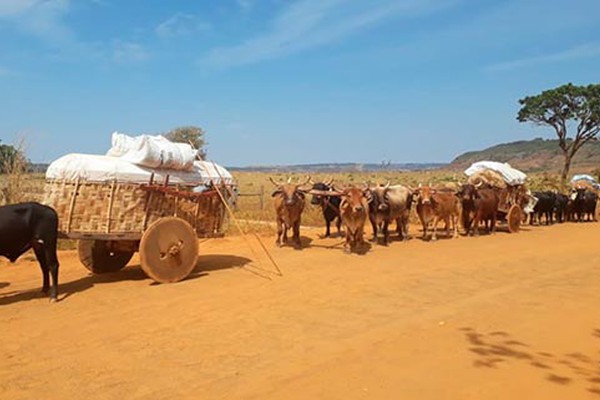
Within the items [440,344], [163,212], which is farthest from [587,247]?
[163,212]

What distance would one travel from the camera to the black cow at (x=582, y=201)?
21797 millimetres

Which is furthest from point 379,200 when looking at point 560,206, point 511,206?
point 560,206

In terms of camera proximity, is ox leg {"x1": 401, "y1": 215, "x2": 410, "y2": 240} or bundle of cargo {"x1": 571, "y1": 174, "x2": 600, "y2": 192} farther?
bundle of cargo {"x1": 571, "y1": 174, "x2": 600, "y2": 192}

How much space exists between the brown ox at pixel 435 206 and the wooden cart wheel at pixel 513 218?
237 centimetres

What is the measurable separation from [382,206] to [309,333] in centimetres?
773

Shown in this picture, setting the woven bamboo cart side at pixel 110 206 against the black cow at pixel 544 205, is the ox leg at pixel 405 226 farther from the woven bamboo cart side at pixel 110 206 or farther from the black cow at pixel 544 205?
the black cow at pixel 544 205

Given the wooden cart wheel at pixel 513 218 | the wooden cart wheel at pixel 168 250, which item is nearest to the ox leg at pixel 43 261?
the wooden cart wheel at pixel 168 250

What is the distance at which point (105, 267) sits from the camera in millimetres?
9492

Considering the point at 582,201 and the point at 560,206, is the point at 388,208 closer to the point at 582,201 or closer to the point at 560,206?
the point at 560,206

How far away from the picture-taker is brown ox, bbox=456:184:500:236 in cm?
1599

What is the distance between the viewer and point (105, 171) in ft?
→ 26.0

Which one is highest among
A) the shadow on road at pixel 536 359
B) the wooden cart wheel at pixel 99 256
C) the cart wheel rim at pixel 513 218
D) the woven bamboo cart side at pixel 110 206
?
the woven bamboo cart side at pixel 110 206

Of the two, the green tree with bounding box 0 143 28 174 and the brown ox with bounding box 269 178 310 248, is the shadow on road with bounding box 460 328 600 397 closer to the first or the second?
the brown ox with bounding box 269 178 310 248

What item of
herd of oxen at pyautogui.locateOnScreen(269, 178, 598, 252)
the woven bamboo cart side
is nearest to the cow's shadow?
the woven bamboo cart side
